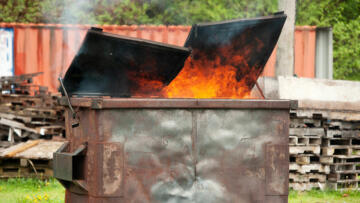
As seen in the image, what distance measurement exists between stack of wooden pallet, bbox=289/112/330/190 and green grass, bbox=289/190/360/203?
0.18 metres

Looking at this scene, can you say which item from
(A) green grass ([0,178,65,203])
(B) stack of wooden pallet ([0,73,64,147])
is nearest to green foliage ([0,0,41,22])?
(B) stack of wooden pallet ([0,73,64,147])

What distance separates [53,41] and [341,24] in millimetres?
11625

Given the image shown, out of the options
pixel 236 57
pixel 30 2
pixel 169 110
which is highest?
pixel 30 2

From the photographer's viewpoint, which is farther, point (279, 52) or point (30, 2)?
point (30, 2)

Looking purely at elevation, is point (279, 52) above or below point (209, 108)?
above

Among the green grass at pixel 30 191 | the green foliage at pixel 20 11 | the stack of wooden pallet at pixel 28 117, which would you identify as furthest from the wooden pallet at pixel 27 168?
the green foliage at pixel 20 11

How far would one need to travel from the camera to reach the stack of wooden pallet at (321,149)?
25.2ft

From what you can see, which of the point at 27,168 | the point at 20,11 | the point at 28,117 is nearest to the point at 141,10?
the point at 20,11

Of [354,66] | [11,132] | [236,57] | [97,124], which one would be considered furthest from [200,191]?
[354,66]

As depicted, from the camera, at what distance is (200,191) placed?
4.09 meters

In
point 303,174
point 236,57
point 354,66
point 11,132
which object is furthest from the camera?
point 354,66

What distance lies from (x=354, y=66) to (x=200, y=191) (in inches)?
639

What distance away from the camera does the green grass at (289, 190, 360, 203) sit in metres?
7.07

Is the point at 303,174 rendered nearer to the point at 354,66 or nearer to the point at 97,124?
the point at 97,124
